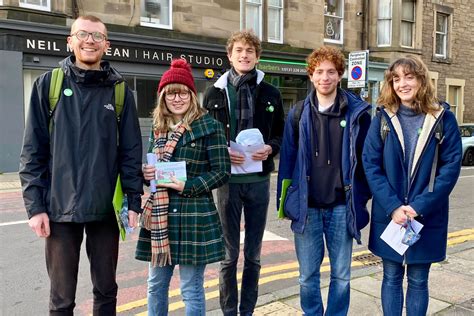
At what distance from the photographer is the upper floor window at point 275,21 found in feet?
56.9

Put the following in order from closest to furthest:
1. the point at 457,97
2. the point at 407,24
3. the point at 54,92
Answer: the point at 54,92 < the point at 407,24 < the point at 457,97

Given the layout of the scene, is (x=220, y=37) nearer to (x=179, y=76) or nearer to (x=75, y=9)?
(x=75, y=9)

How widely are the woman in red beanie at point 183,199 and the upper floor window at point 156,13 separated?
1223 centimetres

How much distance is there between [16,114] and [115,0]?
4.33 metres

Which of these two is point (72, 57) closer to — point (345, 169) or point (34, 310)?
point (345, 169)

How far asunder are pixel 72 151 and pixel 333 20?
1834 cm

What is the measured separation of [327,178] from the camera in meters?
3.19

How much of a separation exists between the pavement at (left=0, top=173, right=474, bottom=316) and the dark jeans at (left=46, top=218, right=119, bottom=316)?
1.23 metres

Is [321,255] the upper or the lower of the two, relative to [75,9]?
lower

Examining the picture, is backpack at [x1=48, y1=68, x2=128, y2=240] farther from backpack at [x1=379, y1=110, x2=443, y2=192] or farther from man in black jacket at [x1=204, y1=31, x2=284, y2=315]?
backpack at [x1=379, y1=110, x2=443, y2=192]

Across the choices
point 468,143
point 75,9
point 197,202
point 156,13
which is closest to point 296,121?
point 197,202

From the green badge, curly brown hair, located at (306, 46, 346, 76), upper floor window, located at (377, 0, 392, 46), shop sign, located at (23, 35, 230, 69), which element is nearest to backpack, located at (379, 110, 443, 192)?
curly brown hair, located at (306, 46, 346, 76)

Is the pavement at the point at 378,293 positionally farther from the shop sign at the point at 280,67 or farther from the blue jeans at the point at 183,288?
the shop sign at the point at 280,67

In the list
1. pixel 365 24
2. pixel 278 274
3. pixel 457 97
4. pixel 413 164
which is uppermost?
pixel 365 24
